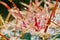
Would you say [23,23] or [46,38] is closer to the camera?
[46,38]

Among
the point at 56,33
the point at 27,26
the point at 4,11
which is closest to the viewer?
the point at 56,33

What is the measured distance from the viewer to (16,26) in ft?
3.66

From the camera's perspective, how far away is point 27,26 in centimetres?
113

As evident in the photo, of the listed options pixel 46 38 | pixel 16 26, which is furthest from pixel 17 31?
pixel 46 38

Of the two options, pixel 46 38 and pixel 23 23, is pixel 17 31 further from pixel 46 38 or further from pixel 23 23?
pixel 46 38

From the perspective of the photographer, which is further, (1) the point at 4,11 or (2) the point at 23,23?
(1) the point at 4,11

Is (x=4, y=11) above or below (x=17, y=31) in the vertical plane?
above

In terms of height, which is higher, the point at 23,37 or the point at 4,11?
the point at 4,11

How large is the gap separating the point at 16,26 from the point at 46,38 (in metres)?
0.16

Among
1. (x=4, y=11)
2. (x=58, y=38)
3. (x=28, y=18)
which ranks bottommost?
(x=58, y=38)

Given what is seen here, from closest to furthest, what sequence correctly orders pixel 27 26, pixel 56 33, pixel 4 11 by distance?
pixel 56 33, pixel 27 26, pixel 4 11

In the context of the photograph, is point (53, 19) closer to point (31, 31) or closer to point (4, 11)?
point (31, 31)

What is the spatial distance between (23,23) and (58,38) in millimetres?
192

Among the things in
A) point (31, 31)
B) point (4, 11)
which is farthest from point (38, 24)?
point (4, 11)
